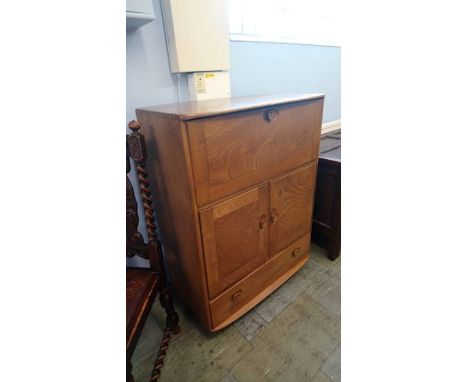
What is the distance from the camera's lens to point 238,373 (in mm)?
1025

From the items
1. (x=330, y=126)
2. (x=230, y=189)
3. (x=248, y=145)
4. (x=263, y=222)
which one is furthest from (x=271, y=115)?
(x=330, y=126)

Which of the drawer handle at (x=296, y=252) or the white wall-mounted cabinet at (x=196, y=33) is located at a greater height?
the white wall-mounted cabinet at (x=196, y=33)

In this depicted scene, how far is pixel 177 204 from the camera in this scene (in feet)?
3.10

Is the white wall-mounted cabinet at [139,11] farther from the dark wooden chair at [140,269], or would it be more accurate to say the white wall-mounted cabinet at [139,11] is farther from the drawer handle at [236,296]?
the drawer handle at [236,296]

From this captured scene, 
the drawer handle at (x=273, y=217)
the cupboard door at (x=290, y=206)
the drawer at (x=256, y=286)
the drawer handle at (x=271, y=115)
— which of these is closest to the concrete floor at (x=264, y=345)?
the drawer at (x=256, y=286)

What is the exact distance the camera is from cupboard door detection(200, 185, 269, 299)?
0.93 meters

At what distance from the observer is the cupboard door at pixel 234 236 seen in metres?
0.93

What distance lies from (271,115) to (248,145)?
0.49 feet

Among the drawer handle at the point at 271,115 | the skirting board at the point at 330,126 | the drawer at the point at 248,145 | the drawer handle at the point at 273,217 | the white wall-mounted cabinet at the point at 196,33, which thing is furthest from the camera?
the skirting board at the point at 330,126

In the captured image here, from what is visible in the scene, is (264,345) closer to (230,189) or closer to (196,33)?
(230,189)

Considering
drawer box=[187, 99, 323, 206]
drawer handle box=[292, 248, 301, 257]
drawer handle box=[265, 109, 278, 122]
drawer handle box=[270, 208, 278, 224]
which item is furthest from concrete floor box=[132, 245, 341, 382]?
drawer handle box=[265, 109, 278, 122]

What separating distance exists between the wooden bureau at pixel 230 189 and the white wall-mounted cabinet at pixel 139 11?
0.96 feet

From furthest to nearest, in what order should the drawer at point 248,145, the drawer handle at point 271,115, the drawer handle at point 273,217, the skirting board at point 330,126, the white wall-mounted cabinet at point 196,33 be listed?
the skirting board at point 330,126
the drawer handle at point 273,217
the white wall-mounted cabinet at point 196,33
the drawer handle at point 271,115
the drawer at point 248,145

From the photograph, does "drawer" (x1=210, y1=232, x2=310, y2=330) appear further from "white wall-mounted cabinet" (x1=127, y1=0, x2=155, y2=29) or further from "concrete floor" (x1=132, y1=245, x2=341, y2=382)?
"white wall-mounted cabinet" (x1=127, y1=0, x2=155, y2=29)
